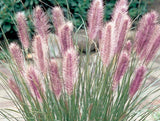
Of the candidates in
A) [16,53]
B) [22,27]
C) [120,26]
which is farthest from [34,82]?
[120,26]

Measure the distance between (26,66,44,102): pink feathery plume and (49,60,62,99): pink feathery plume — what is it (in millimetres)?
60

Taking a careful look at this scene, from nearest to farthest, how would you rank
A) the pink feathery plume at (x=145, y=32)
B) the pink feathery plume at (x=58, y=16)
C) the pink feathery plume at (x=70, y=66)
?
1. the pink feathery plume at (x=70, y=66)
2. the pink feathery plume at (x=145, y=32)
3. the pink feathery plume at (x=58, y=16)

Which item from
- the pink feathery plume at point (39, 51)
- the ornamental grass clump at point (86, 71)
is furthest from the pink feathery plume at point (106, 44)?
the pink feathery plume at point (39, 51)

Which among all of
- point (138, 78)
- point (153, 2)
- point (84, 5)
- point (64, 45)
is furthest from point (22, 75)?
point (153, 2)

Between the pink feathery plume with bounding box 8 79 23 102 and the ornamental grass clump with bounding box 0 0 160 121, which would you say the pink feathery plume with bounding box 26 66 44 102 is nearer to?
the ornamental grass clump with bounding box 0 0 160 121

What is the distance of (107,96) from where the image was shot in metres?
1.48

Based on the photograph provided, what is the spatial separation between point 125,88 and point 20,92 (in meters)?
0.50

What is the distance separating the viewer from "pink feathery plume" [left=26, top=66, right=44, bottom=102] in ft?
4.31

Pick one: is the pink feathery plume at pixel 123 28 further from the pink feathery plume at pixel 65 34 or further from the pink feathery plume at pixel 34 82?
the pink feathery plume at pixel 34 82

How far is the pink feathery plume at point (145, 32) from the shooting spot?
4.57ft

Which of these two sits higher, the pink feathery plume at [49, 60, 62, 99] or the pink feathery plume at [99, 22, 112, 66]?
the pink feathery plume at [99, 22, 112, 66]

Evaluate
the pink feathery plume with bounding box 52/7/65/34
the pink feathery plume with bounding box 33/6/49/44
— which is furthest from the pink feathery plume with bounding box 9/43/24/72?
the pink feathery plume with bounding box 52/7/65/34

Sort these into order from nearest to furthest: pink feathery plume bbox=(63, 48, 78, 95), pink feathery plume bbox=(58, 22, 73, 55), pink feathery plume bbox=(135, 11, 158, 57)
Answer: pink feathery plume bbox=(63, 48, 78, 95) < pink feathery plume bbox=(58, 22, 73, 55) < pink feathery plume bbox=(135, 11, 158, 57)

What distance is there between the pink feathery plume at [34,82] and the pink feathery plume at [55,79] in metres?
0.06
